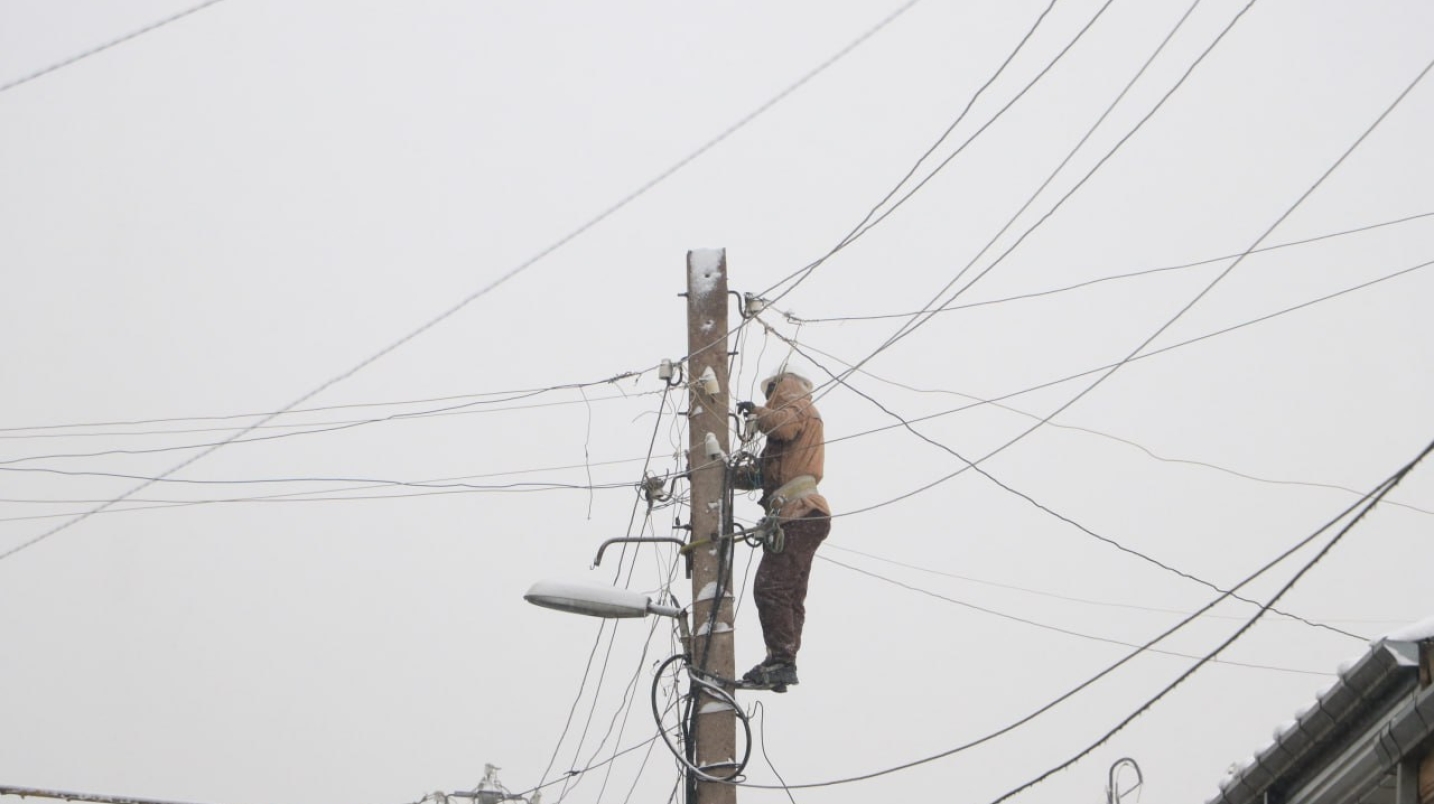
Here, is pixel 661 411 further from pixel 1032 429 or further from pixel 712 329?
pixel 1032 429

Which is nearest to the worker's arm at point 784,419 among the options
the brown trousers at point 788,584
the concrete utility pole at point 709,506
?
the concrete utility pole at point 709,506

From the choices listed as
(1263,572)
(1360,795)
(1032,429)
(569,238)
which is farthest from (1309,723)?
(569,238)

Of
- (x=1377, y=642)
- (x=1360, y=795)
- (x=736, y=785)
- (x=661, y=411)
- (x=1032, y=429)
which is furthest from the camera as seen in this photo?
(x=661, y=411)

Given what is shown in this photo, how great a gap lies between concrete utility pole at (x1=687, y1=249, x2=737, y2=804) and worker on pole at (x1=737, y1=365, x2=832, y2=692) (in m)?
0.31

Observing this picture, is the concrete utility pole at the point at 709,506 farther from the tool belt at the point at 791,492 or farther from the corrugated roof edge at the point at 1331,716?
the corrugated roof edge at the point at 1331,716

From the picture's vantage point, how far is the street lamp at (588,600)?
30.4 feet

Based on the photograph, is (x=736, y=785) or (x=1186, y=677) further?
(x=736, y=785)

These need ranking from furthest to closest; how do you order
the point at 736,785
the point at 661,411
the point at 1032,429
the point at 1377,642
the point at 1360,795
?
the point at 661,411 < the point at 1032,429 < the point at 736,785 < the point at 1360,795 < the point at 1377,642

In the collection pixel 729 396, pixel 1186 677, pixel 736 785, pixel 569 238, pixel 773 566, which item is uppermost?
pixel 569 238

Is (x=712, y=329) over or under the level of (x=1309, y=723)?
over

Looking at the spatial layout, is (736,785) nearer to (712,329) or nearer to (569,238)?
(712,329)

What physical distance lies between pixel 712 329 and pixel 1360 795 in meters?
4.95

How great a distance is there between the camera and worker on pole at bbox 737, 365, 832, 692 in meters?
9.89

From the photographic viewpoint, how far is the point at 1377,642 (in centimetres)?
636
